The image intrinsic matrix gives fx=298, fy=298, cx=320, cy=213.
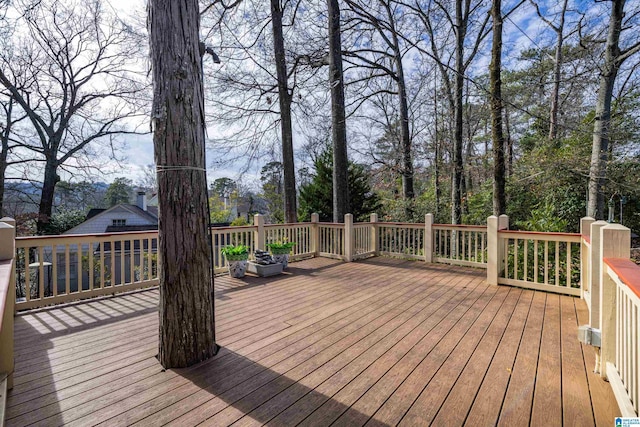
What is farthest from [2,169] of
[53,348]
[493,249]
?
[493,249]

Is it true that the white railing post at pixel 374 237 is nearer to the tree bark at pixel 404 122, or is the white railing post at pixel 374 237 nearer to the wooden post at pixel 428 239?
the wooden post at pixel 428 239

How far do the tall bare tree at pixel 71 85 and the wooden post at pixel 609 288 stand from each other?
12955mm

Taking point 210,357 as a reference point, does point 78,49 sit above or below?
above

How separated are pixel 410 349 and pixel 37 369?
2642 millimetres

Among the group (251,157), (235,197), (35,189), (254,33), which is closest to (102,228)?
(35,189)

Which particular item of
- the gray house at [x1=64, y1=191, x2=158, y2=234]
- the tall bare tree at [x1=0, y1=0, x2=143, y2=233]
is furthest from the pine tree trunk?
the gray house at [x1=64, y1=191, x2=158, y2=234]

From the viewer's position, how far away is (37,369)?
2033 millimetres

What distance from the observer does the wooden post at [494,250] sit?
13.7 feet

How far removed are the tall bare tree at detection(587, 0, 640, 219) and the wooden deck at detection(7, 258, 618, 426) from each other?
276 cm

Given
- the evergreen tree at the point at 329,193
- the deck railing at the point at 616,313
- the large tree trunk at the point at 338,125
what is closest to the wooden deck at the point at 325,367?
the deck railing at the point at 616,313

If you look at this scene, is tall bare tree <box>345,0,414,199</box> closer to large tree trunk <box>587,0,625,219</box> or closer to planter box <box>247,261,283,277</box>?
A: large tree trunk <box>587,0,625,219</box>

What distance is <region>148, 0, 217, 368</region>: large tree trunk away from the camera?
2061 mm

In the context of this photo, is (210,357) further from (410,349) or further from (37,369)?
(410,349)

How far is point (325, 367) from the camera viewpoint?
2053mm
